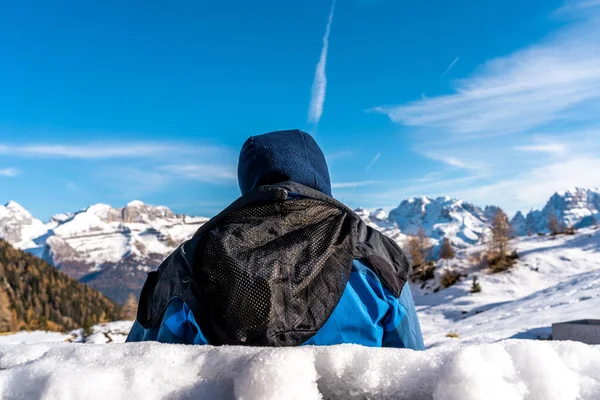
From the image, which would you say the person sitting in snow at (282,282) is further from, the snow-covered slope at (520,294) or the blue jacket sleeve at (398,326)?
the snow-covered slope at (520,294)

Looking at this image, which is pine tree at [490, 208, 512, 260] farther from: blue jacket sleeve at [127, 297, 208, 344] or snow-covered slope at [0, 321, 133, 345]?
blue jacket sleeve at [127, 297, 208, 344]

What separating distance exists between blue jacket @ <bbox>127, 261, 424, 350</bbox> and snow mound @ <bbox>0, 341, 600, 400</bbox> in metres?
0.67

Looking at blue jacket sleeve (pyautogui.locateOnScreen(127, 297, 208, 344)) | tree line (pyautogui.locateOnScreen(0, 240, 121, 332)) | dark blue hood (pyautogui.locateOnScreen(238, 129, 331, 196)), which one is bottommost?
tree line (pyautogui.locateOnScreen(0, 240, 121, 332))

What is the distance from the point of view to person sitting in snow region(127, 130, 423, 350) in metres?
1.58

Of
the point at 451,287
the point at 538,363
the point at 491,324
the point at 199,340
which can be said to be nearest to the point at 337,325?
the point at 199,340

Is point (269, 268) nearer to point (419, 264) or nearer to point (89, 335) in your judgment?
point (89, 335)

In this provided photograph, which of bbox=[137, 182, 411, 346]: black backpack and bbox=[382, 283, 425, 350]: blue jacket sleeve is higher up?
bbox=[137, 182, 411, 346]: black backpack

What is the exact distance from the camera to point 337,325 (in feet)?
5.69

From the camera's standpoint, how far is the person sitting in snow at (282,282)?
1.58 meters

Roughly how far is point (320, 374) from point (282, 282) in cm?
66

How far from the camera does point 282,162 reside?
2.14 m

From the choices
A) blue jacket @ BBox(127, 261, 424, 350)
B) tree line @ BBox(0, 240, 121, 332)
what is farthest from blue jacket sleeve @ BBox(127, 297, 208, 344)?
tree line @ BBox(0, 240, 121, 332)

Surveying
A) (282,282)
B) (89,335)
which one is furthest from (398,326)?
(89,335)

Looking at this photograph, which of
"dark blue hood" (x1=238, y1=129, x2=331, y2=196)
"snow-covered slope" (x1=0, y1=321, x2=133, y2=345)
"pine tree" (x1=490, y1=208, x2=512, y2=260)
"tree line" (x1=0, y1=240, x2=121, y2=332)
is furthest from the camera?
"tree line" (x1=0, y1=240, x2=121, y2=332)
